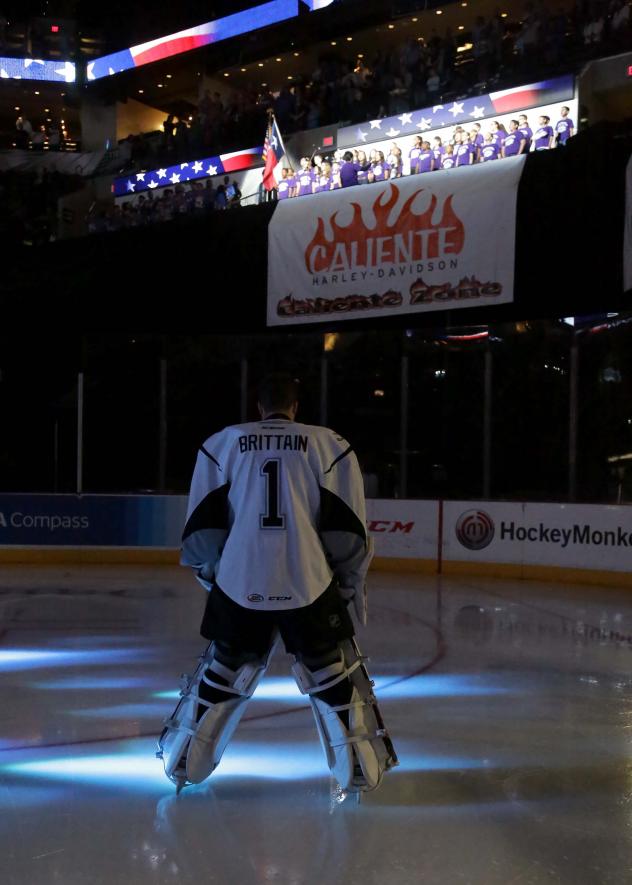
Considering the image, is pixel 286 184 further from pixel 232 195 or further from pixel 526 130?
pixel 526 130

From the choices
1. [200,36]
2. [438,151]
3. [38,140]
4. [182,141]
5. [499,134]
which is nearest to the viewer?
[499,134]

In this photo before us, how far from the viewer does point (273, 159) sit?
44.3 feet

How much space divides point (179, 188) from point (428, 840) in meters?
14.3

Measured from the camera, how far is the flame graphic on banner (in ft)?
34.7

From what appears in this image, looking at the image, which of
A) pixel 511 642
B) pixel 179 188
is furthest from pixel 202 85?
pixel 511 642

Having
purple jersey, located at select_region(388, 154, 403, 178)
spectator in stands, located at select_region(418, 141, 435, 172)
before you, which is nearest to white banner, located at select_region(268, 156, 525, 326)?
spectator in stands, located at select_region(418, 141, 435, 172)

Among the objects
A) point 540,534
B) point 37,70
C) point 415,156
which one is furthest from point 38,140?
point 540,534

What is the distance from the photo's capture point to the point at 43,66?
26.6 meters

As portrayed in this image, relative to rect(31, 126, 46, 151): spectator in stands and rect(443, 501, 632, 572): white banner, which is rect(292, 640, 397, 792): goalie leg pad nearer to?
rect(443, 501, 632, 572): white banner

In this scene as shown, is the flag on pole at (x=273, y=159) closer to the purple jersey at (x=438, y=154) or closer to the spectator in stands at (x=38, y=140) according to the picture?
the purple jersey at (x=438, y=154)

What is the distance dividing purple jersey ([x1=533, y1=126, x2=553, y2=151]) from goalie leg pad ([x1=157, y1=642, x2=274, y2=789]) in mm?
9638

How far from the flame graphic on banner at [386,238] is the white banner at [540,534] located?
125 inches

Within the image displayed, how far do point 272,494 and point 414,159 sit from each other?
957 cm

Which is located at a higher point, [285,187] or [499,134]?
[499,134]
